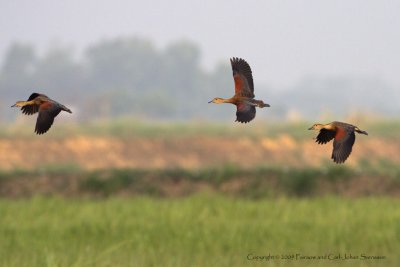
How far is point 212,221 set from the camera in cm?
1109

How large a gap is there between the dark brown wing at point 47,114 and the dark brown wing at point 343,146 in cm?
52

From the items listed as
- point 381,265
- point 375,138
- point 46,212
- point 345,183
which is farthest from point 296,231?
point 375,138

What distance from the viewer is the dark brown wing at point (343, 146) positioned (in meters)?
1.52

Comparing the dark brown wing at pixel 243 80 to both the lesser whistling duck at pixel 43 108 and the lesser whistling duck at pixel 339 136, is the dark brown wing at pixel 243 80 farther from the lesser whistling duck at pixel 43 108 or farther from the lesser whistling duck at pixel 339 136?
the lesser whistling duck at pixel 43 108

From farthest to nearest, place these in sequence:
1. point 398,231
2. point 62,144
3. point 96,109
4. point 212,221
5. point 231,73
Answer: point 96,109 < point 62,144 < point 212,221 < point 398,231 < point 231,73

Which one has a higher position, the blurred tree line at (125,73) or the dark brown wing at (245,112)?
the blurred tree line at (125,73)

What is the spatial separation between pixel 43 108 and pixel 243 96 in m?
0.39

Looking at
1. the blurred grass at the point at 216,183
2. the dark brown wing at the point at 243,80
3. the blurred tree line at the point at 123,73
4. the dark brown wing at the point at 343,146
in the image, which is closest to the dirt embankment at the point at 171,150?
the blurred grass at the point at 216,183

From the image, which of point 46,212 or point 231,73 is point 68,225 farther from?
point 231,73

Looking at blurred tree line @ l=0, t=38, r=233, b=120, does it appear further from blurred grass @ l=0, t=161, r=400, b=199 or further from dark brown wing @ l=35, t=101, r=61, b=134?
dark brown wing @ l=35, t=101, r=61, b=134

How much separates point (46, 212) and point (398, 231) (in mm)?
5327

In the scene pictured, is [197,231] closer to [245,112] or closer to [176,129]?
[245,112]

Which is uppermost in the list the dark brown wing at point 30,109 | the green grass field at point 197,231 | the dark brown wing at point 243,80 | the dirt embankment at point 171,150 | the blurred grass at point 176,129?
the blurred grass at point 176,129

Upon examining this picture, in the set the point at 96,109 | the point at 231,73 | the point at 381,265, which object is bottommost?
the point at 381,265
